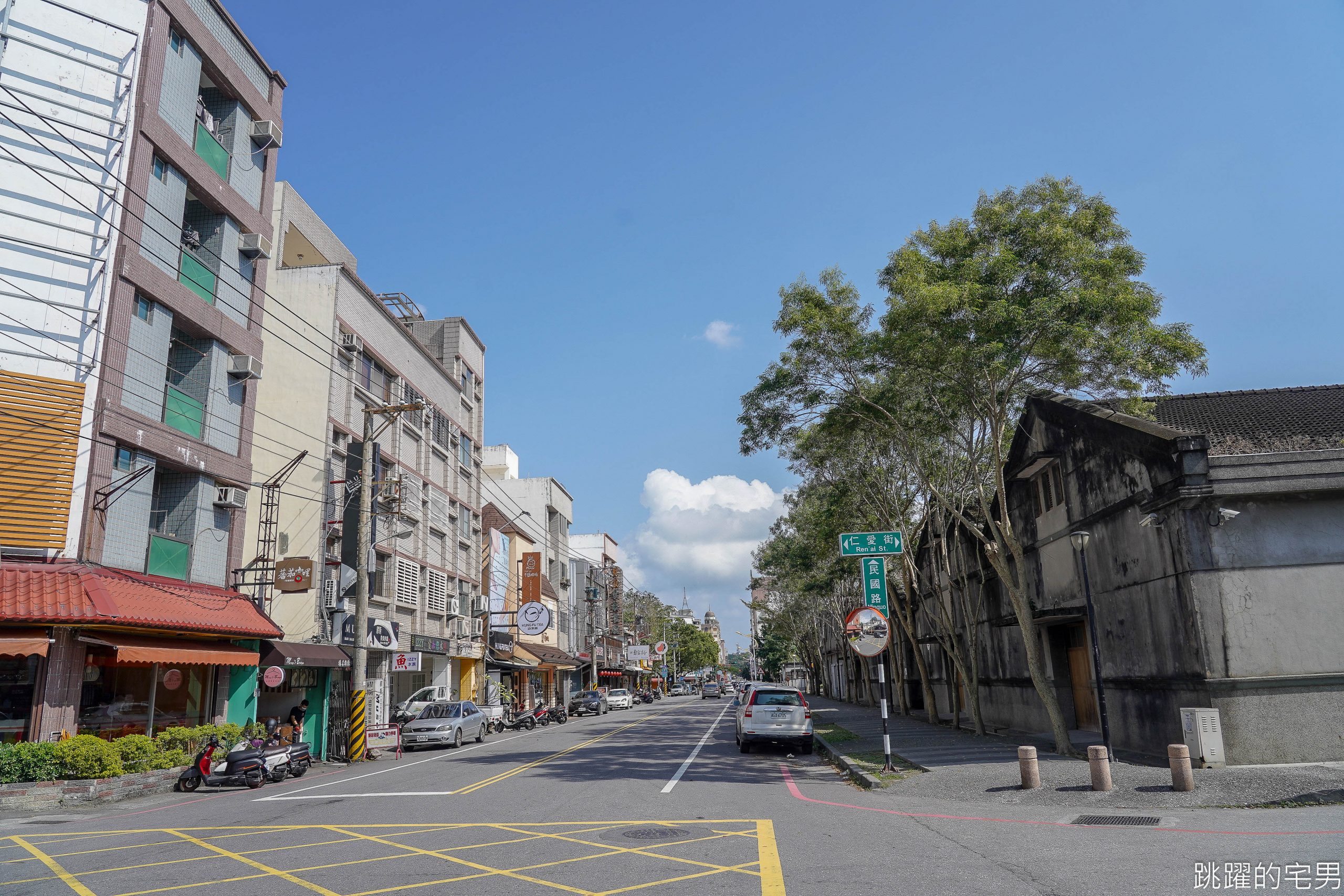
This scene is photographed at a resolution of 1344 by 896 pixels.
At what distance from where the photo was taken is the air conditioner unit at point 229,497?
878 inches

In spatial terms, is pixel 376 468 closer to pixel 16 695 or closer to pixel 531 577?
pixel 16 695

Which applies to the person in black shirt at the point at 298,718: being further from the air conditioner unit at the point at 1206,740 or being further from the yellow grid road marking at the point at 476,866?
the air conditioner unit at the point at 1206,740

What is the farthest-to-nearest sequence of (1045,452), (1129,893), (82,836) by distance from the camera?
1. (1045,452)
2. (82,836)
3. (1129,893)

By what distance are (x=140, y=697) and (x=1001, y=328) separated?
1997 cm

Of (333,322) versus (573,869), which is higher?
(333,322)

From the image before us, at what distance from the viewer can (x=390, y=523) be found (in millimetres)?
33500

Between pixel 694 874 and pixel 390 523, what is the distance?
2783cm

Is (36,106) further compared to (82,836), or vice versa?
(36,106)

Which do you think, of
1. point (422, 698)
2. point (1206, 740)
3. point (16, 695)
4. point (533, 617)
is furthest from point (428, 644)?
point (1206, 740)

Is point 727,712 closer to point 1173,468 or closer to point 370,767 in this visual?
point 370,767

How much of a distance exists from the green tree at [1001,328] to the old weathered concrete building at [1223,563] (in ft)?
5.37

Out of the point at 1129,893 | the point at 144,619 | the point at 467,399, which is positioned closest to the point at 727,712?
the point at 467,399

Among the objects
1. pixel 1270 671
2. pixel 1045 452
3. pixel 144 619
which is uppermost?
pixel 1045 452

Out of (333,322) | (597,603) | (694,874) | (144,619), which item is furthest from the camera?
(597,603)
